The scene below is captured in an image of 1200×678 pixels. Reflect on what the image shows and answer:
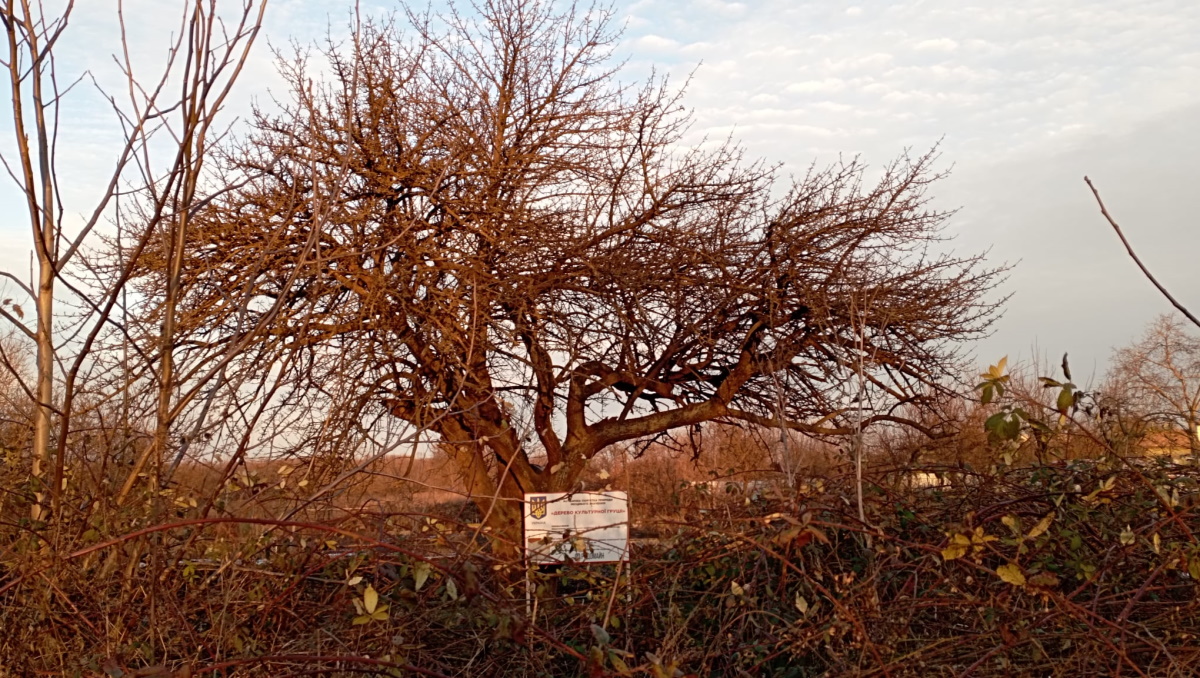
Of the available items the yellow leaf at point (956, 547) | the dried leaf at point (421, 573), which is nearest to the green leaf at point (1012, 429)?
the yellow leaf at point (956, 547)

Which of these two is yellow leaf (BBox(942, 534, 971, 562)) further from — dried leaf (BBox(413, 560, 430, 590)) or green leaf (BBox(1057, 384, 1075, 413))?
dried leaf (BBox(413, 560, 430, 590))

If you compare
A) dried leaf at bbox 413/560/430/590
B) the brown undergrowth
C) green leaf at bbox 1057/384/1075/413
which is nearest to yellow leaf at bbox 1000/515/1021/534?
the brown undergrowth

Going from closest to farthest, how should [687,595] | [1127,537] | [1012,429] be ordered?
[1012,429] < [1127,537] < [687,595]

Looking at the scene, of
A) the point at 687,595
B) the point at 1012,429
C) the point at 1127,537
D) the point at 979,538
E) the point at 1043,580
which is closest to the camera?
the point at 1012,429

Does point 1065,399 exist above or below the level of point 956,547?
above

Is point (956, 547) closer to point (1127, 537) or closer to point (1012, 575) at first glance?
point (1012, 575)

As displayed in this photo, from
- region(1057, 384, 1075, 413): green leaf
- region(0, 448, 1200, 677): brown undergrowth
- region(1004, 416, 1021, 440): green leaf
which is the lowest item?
region(0, 448, 1200, 677): brown undergrowth

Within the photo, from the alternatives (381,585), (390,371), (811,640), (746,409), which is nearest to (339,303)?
(390,371)

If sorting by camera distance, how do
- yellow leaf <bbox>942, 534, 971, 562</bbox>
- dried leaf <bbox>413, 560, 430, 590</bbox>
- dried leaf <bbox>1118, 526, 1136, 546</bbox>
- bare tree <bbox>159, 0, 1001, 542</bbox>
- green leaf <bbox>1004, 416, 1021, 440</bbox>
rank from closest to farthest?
1. green leaf <bbox>1004, 416, 1021, 440</bbox>
2. dried leaf <bbox>413, 560, 430, 590</bbox>
3. yellow leaf <bbox>942, 534, 971, 562</bbox>
4. dried leaf <bbox>1118, 526, 1136, 546</bbox>
5. bare tree <bbox>159, 0, 1001, 542</bbox>

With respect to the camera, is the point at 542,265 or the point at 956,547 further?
the point at 542,265

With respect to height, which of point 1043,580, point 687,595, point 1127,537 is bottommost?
point 687,595

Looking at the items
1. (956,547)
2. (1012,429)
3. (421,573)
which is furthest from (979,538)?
(421,573)

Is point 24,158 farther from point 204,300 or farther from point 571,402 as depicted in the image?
point 571,402

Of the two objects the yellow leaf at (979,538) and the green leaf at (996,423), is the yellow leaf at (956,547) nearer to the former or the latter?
the yellow leaf at (979,538)
